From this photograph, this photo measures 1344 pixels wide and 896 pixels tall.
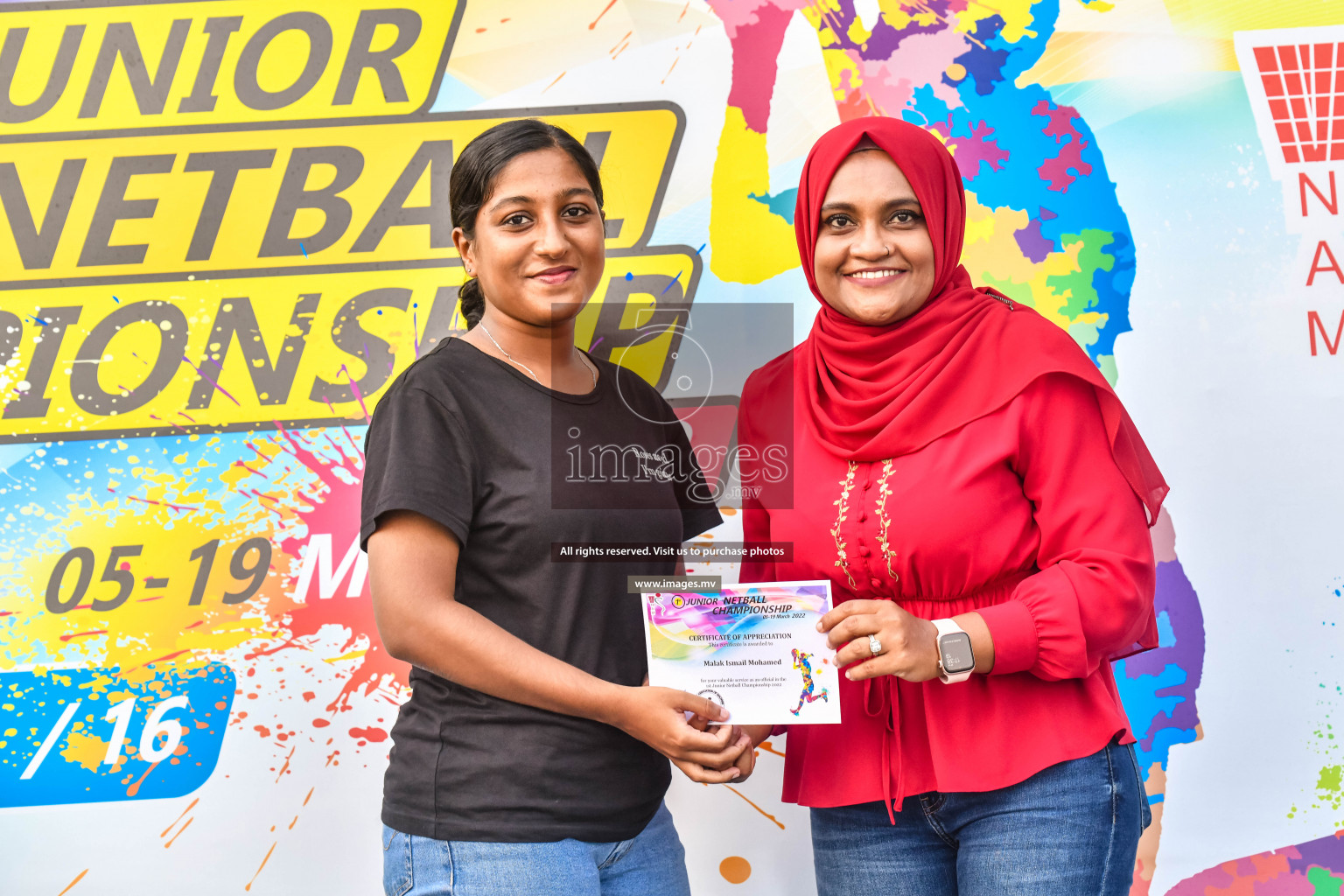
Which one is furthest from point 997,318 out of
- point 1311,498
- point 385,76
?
point 385,76

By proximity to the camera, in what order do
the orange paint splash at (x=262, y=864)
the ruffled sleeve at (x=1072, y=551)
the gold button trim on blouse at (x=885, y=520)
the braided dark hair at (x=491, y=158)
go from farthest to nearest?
the orange paint splash at (x=262, y=864) → the braided dark hair at (x=491, y=158) → the gold button trim on blouse at (x=885, y=520) → the ruffled sleeve at (x=1072, y=551)

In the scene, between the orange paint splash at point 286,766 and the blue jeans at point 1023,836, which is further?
the orange paint splash at point 286,766

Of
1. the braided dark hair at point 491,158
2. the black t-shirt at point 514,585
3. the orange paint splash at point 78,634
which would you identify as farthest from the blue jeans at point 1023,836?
the orange paint splash at point 78,634

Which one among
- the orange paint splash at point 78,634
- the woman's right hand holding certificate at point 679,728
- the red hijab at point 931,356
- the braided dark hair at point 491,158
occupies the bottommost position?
the woman's right hand holding certificate at point 679,728

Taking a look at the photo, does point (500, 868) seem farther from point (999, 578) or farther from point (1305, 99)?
point (1305, 99)

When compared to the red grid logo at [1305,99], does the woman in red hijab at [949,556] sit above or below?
below

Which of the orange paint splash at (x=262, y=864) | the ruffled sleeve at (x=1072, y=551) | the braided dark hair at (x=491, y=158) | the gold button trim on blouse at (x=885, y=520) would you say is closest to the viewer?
the ruffled sleeve at (x=1072, y=551)

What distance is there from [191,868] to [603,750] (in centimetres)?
149

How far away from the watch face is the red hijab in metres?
0.30

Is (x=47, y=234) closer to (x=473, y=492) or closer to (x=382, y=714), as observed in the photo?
(x=382, y=714)

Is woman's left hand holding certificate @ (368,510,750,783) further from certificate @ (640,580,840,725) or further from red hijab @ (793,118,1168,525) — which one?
red hijab @ (793,118,1168,525)

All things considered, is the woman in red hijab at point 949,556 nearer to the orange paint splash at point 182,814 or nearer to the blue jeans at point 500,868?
the blue jeans at point 500,868

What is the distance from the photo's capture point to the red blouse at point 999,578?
1343 mm

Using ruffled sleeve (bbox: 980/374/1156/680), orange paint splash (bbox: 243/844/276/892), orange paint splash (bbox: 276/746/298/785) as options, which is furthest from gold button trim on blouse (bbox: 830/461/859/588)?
orange paint splash (bbox: 243/844/276/892)
